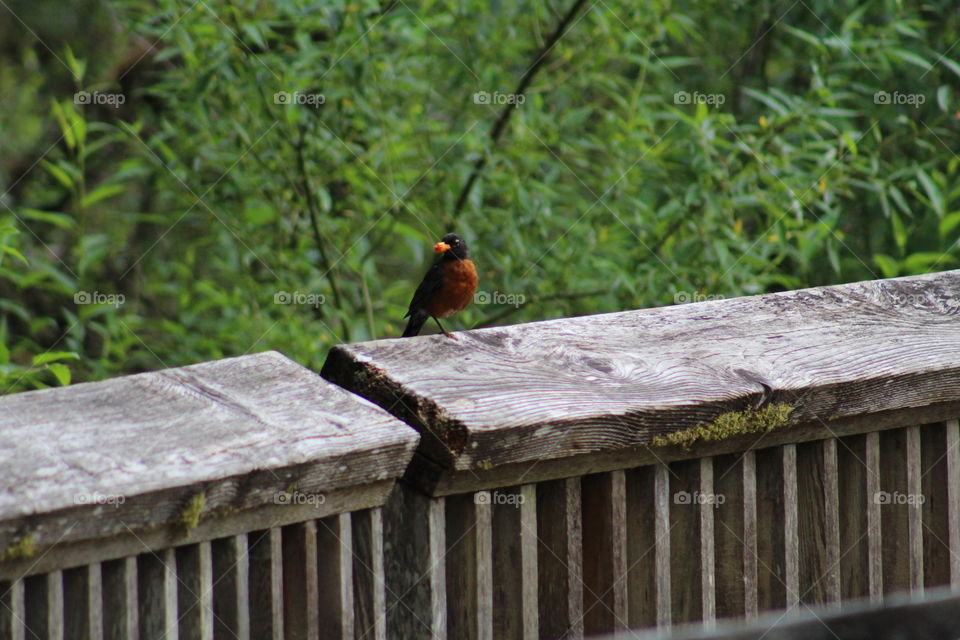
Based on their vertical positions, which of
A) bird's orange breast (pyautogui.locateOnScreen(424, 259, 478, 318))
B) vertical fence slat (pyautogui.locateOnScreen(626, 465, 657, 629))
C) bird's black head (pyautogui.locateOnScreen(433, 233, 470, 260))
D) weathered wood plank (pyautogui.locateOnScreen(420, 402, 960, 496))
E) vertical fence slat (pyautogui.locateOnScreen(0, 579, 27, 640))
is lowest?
vertical fence slat (pyautogui.locateOnScreen(626, 465, 657, 629))

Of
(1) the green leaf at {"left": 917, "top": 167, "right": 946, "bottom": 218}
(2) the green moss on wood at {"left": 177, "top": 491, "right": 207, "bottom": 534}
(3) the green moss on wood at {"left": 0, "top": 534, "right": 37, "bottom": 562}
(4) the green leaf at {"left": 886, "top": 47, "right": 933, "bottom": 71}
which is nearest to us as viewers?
(3) the green moss on wood at {"left": 0, "top": 534, "right": 37, "bottom": 562}

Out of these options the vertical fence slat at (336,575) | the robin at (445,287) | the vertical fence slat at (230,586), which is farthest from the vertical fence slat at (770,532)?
the robin at (445,287)

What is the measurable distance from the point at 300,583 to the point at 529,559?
312 mm

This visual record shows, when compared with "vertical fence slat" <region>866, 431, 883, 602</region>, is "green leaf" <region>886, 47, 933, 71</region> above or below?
above

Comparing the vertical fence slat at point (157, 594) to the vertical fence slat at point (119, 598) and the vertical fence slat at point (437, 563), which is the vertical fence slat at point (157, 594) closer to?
the vertical fence slat at point (119, 598)

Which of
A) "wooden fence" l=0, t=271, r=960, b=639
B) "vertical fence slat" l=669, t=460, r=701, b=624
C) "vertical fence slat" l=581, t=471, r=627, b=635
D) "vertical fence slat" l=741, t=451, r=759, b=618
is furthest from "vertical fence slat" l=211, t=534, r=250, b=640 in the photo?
"vertical fence slat" l=741, t=451, r=759, b=618

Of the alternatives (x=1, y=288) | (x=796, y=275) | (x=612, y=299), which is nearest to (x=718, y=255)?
(x=612, y=299)

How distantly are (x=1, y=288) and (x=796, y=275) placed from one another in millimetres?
3747

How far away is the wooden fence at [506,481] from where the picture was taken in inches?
47.9

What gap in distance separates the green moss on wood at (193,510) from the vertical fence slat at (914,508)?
1088 millimetres

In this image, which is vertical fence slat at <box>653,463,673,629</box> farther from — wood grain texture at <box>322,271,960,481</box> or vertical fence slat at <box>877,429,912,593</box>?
vertical fence slat at <box>877,429,912,593</box>

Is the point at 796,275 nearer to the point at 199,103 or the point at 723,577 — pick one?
the point at 199,103

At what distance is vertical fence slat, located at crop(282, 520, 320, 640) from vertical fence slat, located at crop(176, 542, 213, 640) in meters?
0.11

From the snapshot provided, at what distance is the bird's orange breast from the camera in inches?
135
